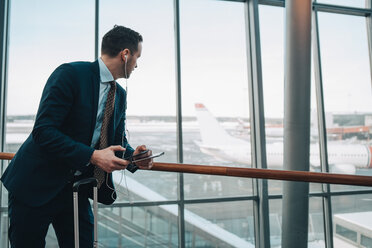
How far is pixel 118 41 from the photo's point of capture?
134 centimetres

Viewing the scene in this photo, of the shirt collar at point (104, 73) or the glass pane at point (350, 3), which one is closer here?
the shirt collar at point (104, 73)

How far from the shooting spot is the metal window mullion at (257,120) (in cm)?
433

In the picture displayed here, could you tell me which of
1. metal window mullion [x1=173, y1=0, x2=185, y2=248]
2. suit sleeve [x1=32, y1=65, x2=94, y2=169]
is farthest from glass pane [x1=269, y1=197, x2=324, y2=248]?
suit sleeve [x1=32, y1=65, x2=94, y2=169]

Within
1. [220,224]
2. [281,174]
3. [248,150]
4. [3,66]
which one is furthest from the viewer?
[248,150]

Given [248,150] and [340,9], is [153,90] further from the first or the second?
[340,9]

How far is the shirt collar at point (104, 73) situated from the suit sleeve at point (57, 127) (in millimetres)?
159

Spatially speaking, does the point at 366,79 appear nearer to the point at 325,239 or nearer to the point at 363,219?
the point at 363,219

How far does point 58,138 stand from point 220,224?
362cm

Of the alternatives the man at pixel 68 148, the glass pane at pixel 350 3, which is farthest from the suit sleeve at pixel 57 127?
the glass pane at pixel 350 3

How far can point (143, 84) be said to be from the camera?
432 cm

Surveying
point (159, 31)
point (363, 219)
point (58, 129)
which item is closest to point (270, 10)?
point (159, 31)

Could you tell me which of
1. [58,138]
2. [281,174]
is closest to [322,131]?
[281,174]

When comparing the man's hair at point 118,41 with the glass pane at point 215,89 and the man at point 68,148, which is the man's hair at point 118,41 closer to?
the man at point 68,148

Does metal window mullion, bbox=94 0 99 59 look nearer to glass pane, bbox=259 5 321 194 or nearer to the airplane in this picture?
the airplane
